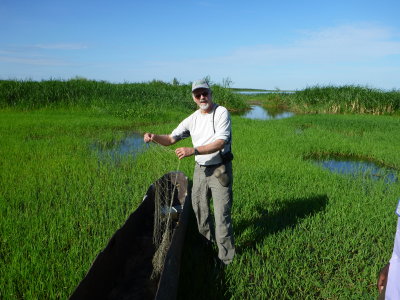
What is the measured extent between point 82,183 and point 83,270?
8.92ft

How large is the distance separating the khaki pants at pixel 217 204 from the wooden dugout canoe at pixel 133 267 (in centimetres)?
28

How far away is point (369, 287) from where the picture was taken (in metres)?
2.97

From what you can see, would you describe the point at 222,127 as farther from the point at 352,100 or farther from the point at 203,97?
the point at 352,100

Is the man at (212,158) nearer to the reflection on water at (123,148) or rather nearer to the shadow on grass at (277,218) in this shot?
the shadow on grass at (277,218)

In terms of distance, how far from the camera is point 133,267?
318 centimetres

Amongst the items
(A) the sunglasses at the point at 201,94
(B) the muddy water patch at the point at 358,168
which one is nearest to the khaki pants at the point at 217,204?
(A) the sunglasses at the point at 201,94

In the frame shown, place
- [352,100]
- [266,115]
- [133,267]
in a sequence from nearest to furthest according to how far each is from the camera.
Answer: [133,267] → [352,100] → [266,115]

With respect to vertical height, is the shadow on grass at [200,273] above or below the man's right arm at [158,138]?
below

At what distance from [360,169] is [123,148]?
6226 mm

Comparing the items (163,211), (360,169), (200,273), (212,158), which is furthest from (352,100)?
(200,273)

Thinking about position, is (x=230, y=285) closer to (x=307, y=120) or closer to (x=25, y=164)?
(x=25, y=164)

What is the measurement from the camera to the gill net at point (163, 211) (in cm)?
303

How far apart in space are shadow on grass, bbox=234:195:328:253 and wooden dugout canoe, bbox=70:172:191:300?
2.80 feet

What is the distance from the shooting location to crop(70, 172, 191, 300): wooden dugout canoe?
2310mm
